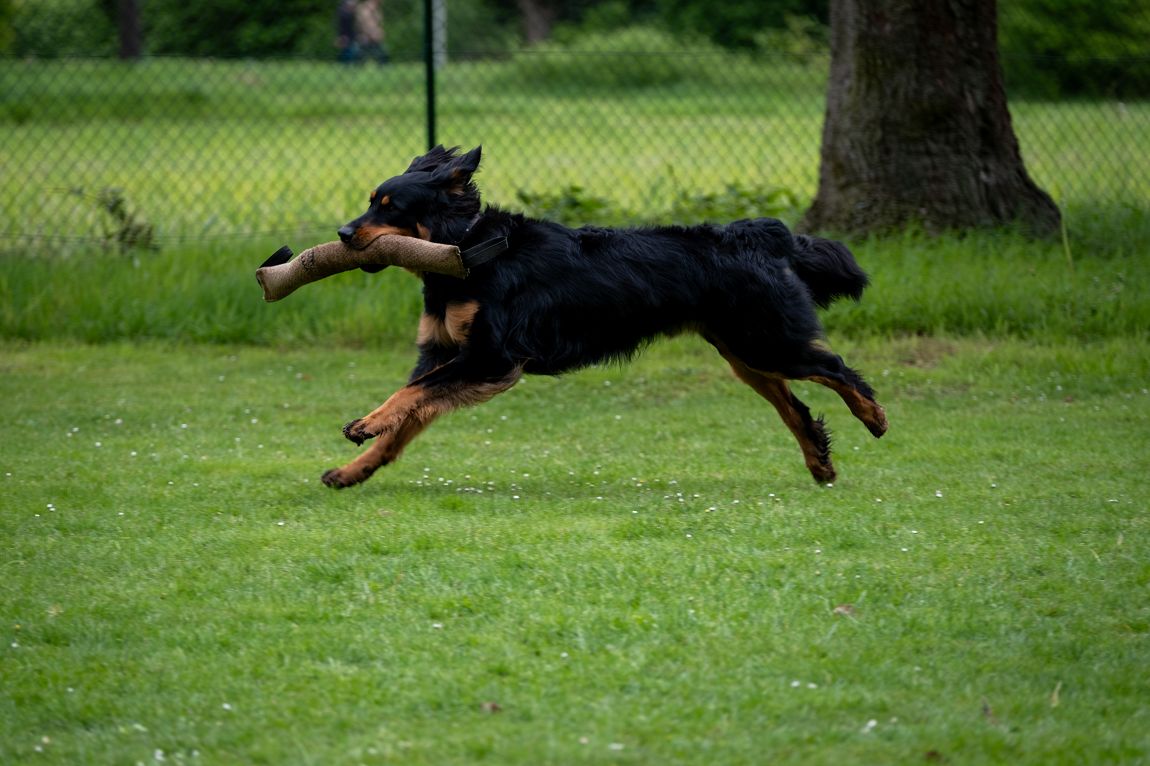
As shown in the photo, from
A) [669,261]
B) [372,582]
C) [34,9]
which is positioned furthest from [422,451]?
[34,9]

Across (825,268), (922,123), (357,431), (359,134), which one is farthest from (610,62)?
(357,431)

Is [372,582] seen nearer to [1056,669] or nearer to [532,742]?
[532,742]

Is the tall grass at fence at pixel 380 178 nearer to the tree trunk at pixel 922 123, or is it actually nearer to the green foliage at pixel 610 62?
the green foliage at pixel 610 62

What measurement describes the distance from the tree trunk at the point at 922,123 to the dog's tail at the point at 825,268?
151 inches

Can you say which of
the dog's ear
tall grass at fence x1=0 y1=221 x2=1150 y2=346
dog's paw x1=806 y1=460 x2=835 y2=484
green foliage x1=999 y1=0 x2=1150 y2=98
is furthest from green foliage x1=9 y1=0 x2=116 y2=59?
green foliage x1=999 y1=0 x2=1150 y2=98

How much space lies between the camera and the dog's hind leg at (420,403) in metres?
5.64

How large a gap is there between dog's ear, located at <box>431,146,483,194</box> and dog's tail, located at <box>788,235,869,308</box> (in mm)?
1571

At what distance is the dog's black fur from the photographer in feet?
18.9

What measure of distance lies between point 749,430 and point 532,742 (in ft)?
13.8

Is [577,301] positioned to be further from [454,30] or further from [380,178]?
[380,178]

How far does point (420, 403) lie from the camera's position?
5.64 meters

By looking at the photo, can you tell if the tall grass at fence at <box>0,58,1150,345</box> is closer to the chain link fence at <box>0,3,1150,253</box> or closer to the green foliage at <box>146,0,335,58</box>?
the chain link fence at <box>0,3,1150,253</box>

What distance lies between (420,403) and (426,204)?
3.06ft

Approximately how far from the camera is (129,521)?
5.21 metres
